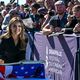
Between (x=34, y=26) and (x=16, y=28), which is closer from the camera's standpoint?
(x=16, y=28)

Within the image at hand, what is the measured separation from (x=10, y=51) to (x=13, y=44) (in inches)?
5.6

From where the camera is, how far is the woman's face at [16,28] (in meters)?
6.89

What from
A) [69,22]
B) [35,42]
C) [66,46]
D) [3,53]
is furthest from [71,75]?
[35,42]

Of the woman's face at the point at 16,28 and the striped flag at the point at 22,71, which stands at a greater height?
the woman's face at the point at 16,28

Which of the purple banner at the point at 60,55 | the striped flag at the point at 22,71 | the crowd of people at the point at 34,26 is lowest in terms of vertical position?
the purple banner at the point at 60,55

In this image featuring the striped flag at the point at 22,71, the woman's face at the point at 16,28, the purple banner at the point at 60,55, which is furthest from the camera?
the purple banner at the point at 60,55

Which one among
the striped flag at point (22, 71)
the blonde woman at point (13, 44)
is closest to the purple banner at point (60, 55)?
the blonde woman at point (13, 44)

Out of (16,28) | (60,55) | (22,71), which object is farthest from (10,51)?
(60,55)

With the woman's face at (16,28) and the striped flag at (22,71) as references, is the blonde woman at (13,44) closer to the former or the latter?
the woman's face at (16,28)

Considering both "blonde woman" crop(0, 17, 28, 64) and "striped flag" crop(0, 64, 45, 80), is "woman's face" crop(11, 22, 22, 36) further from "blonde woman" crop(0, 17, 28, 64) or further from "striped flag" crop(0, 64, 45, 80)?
"striped flag" crop(0, 64, 45, 80)

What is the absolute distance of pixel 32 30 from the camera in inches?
436

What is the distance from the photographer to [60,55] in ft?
28.4

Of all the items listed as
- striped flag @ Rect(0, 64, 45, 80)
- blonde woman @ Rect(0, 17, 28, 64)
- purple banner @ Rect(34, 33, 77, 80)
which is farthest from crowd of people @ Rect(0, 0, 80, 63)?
striped flag @ Rect(0, 64, 45, 80)

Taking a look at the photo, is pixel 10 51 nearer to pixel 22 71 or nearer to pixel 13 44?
pixel 13 44
